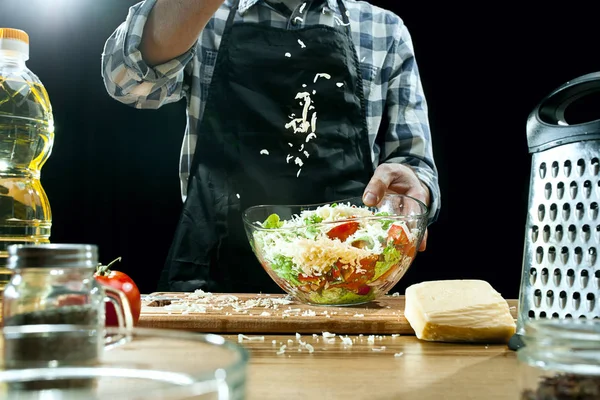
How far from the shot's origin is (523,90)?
3.30 m

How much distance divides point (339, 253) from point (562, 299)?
52cm

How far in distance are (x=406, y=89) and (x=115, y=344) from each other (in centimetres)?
193

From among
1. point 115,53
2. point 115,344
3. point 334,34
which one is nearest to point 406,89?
point 334,34

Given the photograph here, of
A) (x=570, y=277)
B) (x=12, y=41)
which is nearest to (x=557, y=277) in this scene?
(x=570, y=277)

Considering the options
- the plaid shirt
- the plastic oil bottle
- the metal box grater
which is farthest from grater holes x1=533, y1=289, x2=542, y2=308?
the plastic oil bottle

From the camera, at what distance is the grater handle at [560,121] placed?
84 cm

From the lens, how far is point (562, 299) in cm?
87

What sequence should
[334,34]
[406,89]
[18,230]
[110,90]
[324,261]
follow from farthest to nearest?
[406,89] → [334,34] → [110,90] → [18,230] → [324,261]

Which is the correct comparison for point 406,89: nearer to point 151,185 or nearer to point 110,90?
point 110,90

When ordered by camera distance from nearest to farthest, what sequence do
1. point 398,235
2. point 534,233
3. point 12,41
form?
point 534,233, point 12,41, point 398,235

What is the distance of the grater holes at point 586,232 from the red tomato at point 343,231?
0.57 m

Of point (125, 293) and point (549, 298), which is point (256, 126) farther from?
point (549, 298)

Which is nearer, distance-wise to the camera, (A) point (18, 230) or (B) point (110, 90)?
(A) point (18, 230)

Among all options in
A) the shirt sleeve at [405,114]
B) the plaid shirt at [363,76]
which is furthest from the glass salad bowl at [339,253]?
the shirt sleeve at [405,114]
